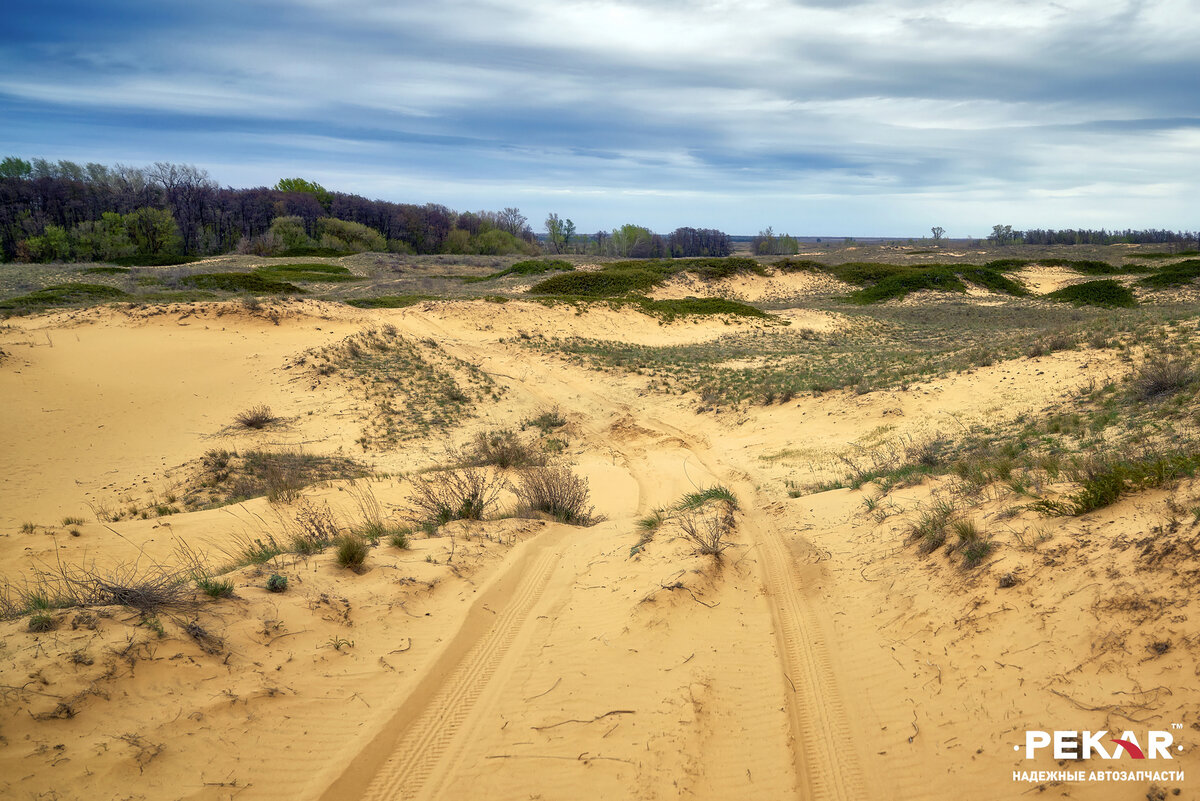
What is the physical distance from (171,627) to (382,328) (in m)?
21.7

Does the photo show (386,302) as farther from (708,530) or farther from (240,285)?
(708,530)

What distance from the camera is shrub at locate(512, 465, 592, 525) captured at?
873 cm

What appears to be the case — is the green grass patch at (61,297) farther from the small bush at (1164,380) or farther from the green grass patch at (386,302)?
the small bush at (1164,380)

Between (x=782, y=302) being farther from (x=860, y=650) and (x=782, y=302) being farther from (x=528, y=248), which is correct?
(x=528, y=248)

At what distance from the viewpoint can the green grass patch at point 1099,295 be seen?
38.4 m

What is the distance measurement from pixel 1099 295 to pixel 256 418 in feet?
159

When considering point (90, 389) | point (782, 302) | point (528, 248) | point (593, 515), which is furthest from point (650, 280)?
point (528, 248)

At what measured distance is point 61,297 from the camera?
90.8 feet

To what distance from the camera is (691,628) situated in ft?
17.5

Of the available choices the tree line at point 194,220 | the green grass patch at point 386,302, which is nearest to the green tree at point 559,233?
the tree line at point 194,220

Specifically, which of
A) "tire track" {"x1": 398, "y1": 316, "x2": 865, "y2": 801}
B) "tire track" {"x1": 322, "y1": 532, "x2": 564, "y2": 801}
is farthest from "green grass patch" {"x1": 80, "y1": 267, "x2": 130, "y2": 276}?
"tire track" {"x1": 398, "y1": 316, "x2": 865, "y2": 801}

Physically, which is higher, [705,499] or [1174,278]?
[1174,278]

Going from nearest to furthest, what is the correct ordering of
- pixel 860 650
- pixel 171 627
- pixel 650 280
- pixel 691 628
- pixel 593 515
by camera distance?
pixel 171 627
pixel 860 650
pixel 691 628
pixel 593 515
pixel 650 280
